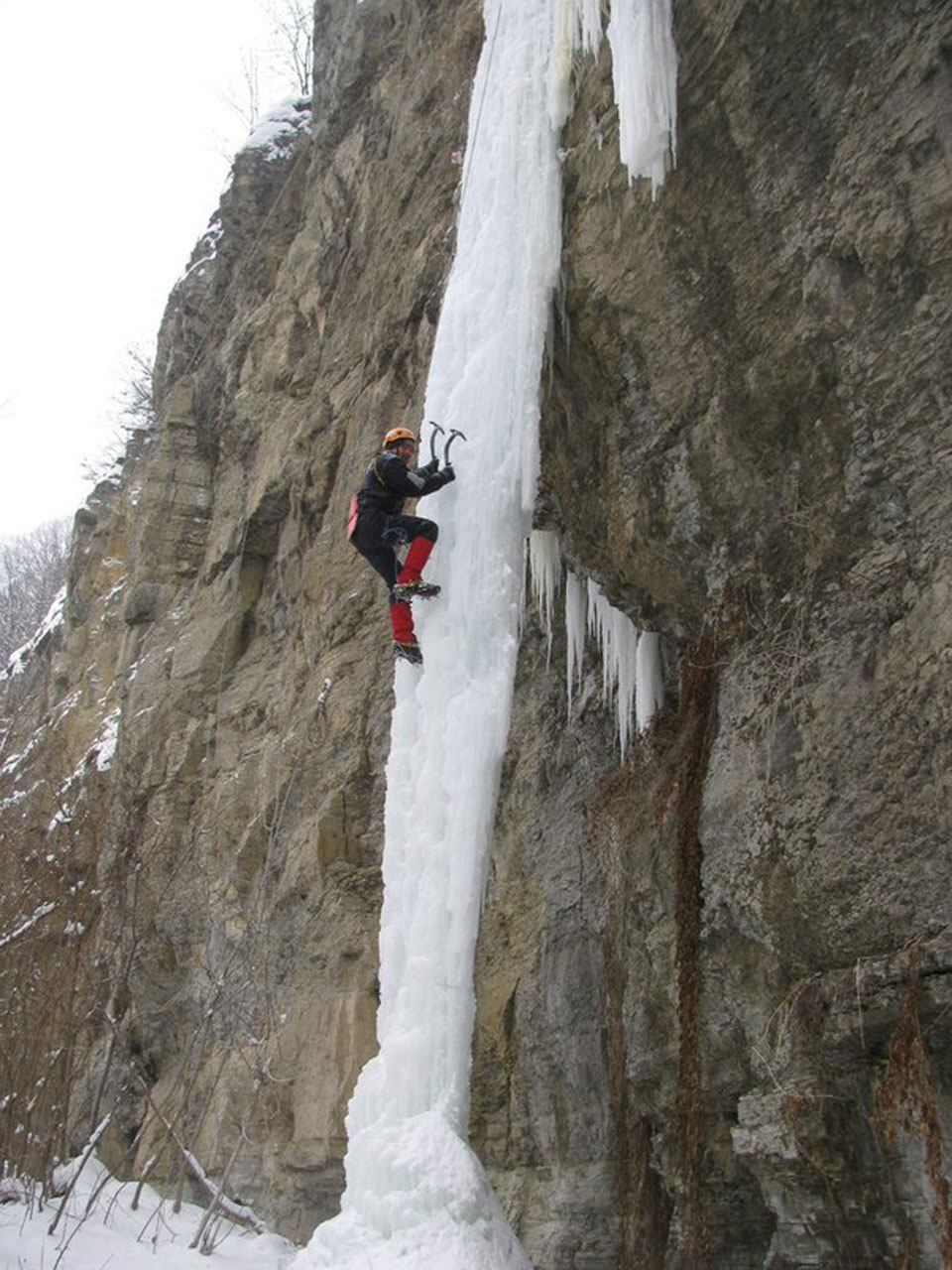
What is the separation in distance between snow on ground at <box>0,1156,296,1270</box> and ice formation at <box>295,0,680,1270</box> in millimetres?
1411

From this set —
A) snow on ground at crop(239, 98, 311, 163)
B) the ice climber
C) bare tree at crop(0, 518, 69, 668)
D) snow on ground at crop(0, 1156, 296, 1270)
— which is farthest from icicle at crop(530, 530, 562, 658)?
bare tree at crop(0, 518, 69, 668)

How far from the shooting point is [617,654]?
5.27 m

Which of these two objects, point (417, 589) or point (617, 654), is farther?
point (417, 589)

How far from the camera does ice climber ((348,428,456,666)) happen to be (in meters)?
5.58

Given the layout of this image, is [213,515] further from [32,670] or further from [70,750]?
[32,670]

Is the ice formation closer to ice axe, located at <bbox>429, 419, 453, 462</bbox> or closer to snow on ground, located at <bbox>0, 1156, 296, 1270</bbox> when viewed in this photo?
ice axe, located at <bbox>429, 419, 453, 462</bbox>

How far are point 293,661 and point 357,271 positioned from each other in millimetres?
3294

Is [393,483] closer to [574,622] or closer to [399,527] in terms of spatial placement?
[399,527]

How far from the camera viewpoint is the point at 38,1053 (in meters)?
6.25

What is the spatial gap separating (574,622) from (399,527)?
1.06 metres

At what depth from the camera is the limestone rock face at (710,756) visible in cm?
352

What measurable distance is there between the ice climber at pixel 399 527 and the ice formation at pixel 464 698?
0.35 ft

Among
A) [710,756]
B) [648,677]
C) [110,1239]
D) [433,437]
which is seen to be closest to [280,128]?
[433,437]

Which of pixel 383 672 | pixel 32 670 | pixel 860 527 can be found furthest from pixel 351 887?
pixel 32 670
